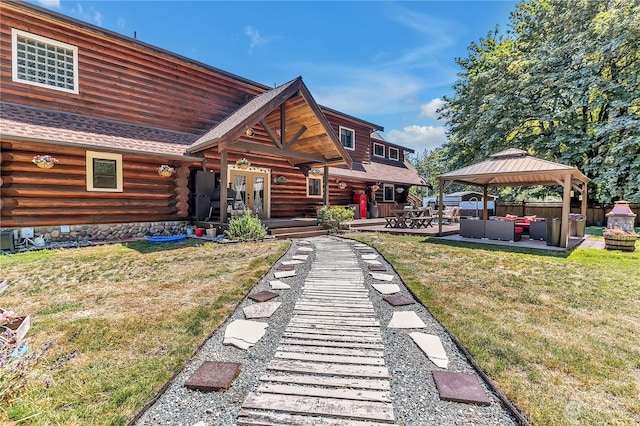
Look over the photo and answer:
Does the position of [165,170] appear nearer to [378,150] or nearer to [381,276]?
[381,276]

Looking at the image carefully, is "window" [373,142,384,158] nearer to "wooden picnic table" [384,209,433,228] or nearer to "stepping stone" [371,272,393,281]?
"wooden picnic table" [384,209,433,228]

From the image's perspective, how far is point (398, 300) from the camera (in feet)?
12.9

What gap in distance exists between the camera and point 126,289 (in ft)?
14.1

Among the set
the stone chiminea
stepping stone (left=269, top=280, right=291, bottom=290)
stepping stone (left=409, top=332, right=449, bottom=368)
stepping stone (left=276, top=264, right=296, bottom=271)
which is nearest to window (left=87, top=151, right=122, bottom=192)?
stepping stone (left=276, top=264, right=296, bottom=271)

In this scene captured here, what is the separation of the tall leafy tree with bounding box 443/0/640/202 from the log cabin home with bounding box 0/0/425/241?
37.8ft

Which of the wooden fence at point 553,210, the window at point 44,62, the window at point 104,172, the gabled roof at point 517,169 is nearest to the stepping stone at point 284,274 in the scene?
the window at point 104,172

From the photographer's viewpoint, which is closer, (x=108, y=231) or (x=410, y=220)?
(x=108, y=231)

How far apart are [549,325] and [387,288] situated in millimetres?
1981

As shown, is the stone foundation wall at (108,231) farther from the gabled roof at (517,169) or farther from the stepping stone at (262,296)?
the gabled roof at (517,169)

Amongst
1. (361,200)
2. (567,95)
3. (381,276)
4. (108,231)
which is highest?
(567,95)

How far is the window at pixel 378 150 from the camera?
1994 cm

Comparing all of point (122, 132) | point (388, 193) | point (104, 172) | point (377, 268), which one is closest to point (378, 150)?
point (388, 193)

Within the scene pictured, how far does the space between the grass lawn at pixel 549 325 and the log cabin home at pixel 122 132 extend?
6472 mm

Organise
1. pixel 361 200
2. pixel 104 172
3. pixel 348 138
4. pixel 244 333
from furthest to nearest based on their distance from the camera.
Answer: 1. pixel 348 138
2. pixel 361 200
3. pixel 104 172
4. pixel 244 333
